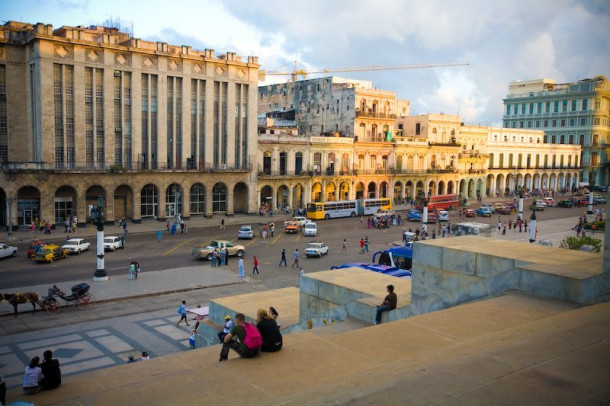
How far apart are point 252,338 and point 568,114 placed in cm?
10316

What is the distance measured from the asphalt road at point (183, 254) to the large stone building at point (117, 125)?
4.57m

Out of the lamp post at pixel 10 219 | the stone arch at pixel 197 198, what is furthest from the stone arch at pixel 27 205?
the stone arch at pixel 197 198

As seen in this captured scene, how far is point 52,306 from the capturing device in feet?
78.0

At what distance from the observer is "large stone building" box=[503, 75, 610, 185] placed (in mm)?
92750

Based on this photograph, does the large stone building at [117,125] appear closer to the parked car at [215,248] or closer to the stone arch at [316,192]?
the stone arch at [316,192]

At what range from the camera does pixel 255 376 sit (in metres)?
9.17

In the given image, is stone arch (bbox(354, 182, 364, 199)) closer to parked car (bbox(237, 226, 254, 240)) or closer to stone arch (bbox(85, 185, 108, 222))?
parked car (bbox(237, 226, 254, 240))

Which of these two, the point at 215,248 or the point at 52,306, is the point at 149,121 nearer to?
the point at 215,248

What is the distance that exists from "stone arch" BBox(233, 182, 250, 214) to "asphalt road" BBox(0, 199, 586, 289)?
4.55 m

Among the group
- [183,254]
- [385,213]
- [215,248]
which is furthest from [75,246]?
[385,213]

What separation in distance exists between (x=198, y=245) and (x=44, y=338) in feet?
70.8

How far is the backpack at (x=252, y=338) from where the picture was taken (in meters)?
10.0

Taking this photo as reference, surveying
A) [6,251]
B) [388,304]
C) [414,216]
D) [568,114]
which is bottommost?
[6,251]

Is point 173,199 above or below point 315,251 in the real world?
above
